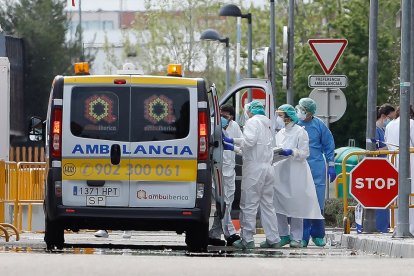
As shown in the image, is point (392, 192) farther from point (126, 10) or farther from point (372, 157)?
point (126, 10)

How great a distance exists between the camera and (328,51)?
27.7 m

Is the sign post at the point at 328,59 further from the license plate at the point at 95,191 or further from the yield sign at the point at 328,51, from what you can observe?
the license plate at the point at 95,191

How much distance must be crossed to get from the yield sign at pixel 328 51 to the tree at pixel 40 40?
5150cm

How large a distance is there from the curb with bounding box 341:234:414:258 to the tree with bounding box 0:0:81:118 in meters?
57.8

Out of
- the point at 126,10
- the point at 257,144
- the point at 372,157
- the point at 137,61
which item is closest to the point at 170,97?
the point at 257,144

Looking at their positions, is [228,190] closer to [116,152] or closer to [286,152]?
[286,152]

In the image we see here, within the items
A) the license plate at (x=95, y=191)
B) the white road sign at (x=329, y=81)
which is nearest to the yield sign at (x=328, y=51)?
the white road sign at (x=329, y=81)

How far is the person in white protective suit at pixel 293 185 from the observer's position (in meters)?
22.0

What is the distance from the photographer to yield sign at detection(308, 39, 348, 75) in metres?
27.6

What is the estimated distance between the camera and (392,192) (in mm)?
21812

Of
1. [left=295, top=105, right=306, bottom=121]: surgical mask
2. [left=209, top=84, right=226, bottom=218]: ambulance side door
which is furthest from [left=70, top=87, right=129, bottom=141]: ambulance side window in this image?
[left=295, top=105, right=306, bottom=121]: surgical mask

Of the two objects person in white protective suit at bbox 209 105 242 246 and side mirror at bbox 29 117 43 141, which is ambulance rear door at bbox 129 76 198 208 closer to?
side mirror at bbox 29 117 43 141

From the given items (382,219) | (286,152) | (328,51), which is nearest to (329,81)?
(328,51)

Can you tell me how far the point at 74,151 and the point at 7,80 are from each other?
6.13 metres
